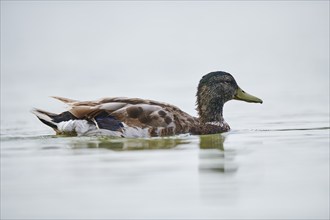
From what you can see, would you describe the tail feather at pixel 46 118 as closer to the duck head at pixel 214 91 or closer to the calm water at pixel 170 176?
the calm water at pixel 170 176

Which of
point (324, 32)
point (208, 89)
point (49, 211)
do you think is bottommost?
point (49, 211)

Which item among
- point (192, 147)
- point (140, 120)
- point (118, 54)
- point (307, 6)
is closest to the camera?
point (192, 147)

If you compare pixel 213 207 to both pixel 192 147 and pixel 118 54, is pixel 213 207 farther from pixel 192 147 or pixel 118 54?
pixel 118 54

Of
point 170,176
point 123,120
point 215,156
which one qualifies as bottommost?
point 170,176

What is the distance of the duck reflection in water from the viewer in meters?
11.0

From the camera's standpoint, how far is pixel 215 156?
12031mm

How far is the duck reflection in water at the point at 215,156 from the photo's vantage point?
433 inches

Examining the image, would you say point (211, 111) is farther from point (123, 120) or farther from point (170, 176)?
point (170, 176)

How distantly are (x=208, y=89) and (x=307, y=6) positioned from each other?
50810 millimetres

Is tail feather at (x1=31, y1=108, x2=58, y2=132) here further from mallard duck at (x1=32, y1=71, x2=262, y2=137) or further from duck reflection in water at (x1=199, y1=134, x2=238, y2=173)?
duck reflection in water at (x1=199, y1=134, x2=238, y2=173)

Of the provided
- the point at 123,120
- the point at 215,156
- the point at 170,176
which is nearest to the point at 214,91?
the point at 123,120

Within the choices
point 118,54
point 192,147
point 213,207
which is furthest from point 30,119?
point 118,54

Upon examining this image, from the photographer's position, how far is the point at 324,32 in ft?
154

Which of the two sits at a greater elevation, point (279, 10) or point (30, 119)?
point (279, 10)
